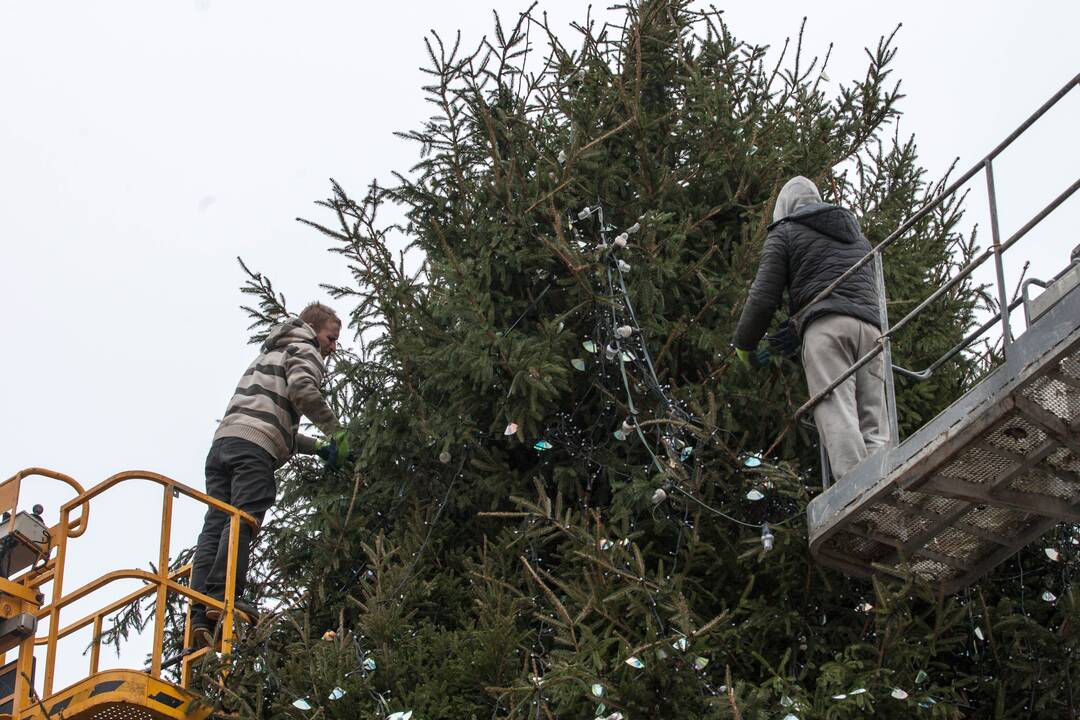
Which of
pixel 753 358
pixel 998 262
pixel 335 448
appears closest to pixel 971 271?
pixel 998 262

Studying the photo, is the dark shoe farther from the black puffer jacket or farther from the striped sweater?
the black puffer jacket

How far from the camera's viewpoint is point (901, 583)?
355 inches

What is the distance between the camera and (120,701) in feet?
30.4

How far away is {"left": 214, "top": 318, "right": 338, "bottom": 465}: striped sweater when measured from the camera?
11023 millimetres

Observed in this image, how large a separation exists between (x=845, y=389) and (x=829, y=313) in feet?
1.45

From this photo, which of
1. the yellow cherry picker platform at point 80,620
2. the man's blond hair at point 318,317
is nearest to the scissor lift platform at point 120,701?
the yellow cherry picker platform at point 80,620

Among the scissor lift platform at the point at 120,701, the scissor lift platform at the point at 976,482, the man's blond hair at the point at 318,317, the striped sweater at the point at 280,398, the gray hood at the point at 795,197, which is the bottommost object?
the scissor lift platform at the point at 976,482

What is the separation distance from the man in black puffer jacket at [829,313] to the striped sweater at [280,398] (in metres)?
3.02

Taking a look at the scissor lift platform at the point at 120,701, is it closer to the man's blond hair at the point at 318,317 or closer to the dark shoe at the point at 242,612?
the dark shoe at the point at 242,612

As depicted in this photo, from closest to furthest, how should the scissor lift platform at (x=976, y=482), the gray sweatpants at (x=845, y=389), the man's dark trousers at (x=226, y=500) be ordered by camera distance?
the scissor lift platform at (x=976, y=482), the gray sweatpants at (x=845, y=389), the man's dark trousers at (x=226, y=500)

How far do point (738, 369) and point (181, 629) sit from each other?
13.7 feet

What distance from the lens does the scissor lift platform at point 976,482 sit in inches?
308

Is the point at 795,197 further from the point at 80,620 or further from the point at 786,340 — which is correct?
the point at 80,620

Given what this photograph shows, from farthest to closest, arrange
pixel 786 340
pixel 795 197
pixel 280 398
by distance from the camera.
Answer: pixel 280 398 < pixel 795 197 < pixel 786 340
